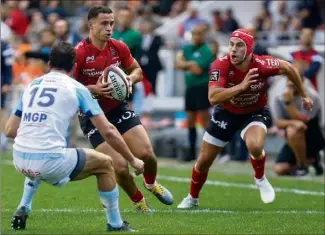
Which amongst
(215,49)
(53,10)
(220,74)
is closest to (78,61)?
(220,74)

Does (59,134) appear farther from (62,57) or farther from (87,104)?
(62,57)

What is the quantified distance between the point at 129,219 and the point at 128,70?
1.88 m

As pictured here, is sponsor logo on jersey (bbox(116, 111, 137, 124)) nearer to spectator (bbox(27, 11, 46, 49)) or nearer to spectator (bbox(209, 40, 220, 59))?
spectator (bbox(209, 40, 220, 59))

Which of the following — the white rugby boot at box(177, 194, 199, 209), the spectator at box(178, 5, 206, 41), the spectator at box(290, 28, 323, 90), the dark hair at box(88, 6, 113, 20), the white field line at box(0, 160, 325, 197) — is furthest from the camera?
the spectator at box(178, 5, 206, 41)

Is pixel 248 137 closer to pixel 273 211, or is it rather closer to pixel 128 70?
pixel 273 211

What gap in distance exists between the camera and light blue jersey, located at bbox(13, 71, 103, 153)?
8.97 metres

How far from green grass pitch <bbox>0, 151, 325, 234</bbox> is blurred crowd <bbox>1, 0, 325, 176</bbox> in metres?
2.61

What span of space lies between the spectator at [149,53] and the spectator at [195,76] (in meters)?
2.62

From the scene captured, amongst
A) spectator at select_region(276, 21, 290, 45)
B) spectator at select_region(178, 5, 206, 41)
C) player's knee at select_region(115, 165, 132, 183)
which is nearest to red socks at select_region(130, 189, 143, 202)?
player's knee at select_region(115, 165, 132, 183)

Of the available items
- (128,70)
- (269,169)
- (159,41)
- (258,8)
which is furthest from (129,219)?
(258,8)

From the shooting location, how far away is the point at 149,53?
21984 millimetres

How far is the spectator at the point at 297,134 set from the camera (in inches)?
673

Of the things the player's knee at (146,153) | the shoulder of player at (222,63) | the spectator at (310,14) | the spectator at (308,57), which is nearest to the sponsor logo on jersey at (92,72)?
the player's knee at (146,153)

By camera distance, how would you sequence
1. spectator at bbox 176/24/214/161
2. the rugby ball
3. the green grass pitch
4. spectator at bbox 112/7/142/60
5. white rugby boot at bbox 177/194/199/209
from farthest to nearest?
spectator at bbox 176/24/214/161 → spectator at bbox 112/7/142/60 → white rugby boot at bbox 177/194/199/209 → the rugby ball → the green grass pitch
